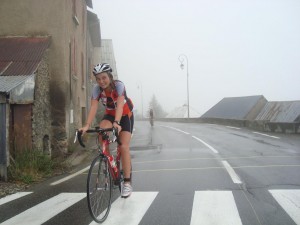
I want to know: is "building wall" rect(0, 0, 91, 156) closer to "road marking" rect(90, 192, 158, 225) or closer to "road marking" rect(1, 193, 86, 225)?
"road marking" rect(1, 193, 86, 225)

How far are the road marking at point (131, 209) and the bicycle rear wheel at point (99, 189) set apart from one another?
14 cm

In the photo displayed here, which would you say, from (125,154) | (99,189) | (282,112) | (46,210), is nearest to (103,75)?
(125,154)

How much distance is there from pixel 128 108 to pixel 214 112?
147ft

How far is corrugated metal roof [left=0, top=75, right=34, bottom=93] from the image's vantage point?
28.7ft

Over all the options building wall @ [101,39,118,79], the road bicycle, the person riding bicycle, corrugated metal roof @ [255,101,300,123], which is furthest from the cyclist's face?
building wall @ [101,39,118,79]

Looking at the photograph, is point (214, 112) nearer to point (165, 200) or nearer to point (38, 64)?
point (38, 64)

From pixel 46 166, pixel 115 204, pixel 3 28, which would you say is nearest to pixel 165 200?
pixel 115 204

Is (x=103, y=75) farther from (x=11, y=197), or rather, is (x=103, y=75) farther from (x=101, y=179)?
(x=11, y=197)

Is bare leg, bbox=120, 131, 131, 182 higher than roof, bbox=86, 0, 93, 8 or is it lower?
lower

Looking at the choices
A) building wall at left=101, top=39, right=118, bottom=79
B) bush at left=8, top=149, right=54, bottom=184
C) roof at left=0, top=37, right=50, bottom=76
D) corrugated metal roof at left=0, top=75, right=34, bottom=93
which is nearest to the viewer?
bush at left=8, top=149, right=54, bottom=184

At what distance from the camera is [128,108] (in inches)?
218

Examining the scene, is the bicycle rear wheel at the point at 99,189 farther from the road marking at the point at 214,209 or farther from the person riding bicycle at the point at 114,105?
the road marking at the point at 214,209

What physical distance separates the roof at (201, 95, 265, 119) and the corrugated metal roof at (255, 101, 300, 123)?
1801 centimetres

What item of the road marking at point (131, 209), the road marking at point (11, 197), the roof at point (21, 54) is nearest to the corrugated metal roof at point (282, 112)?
the roof at point (21, 54)
